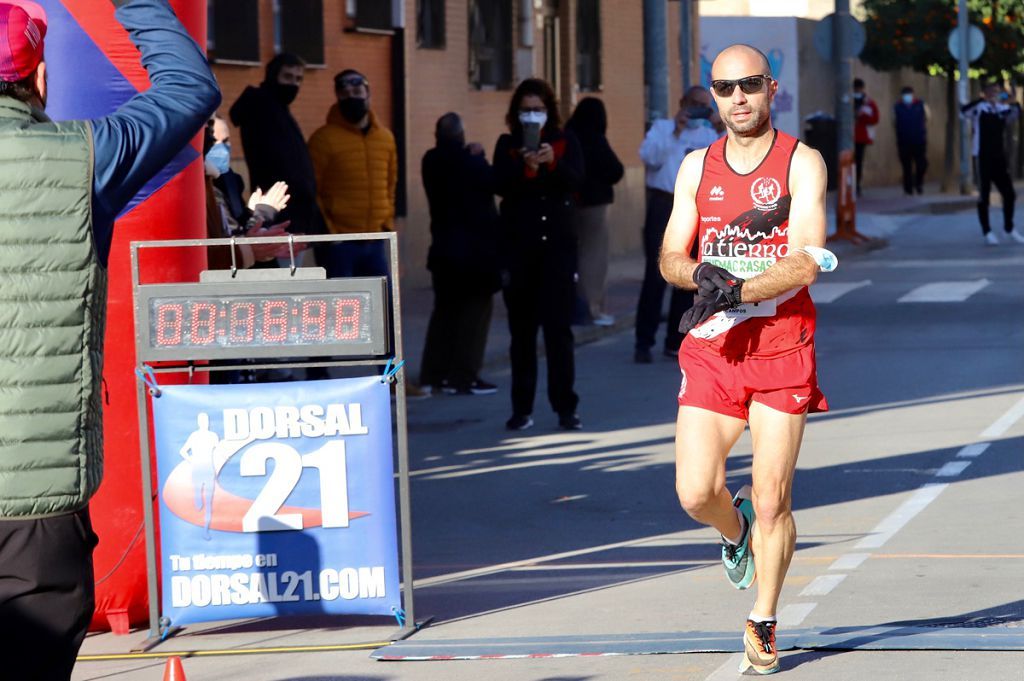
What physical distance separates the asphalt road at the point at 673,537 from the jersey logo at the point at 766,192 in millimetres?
1416

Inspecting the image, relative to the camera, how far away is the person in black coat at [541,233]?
11938mm

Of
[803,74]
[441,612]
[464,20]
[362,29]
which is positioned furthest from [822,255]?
[803,74]

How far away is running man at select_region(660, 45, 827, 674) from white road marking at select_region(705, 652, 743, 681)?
0.05 m

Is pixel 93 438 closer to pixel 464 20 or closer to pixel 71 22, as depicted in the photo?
pixel 71 22

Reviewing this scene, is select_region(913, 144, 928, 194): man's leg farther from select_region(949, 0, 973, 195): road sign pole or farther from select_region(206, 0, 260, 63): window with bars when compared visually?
select_region(206, 0, 260, 63): window with bars

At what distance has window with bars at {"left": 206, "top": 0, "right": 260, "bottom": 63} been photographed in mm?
18219

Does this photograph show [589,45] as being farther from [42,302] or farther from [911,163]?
[42,302]

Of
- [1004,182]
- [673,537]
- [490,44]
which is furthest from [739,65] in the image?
[1004,182]

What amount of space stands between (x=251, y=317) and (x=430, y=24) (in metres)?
17.1

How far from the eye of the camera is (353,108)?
13320 mm

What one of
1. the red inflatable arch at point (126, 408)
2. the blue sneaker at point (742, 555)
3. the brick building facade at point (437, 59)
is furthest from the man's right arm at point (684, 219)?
the brick building facade at point (437, 59)

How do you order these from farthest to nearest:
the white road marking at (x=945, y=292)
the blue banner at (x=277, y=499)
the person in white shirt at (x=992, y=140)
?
the person in white shirt at (x=992, y=140)
the white road marking at (x=945, y=292)
the blue banner at (x=277, y=499)

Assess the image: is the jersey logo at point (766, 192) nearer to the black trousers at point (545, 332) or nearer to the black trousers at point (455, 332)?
the black trousers at point (545, 332)

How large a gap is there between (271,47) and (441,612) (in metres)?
13.0
